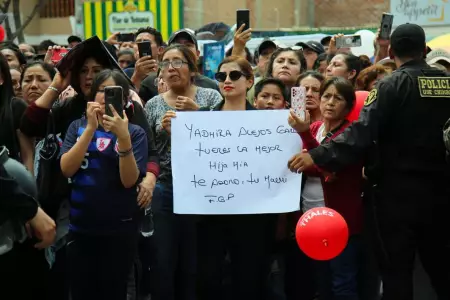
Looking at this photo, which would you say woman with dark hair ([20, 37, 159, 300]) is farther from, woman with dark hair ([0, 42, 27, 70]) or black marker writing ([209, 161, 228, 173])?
woman with dark hair ([0, 42, 27, 70])

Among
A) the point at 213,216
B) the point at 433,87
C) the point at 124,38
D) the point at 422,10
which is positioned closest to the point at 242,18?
the point at 213,216

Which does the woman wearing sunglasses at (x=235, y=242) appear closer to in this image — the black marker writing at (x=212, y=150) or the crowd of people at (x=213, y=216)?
the crowd of people at (x=213, y=216)

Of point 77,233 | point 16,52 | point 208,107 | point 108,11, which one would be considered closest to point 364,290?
point 208,107

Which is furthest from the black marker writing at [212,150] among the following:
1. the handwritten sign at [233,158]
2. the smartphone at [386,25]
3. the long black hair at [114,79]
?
the smartphone at [386,25]

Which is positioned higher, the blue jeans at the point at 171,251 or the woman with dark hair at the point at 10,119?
the woman with dark hair at the point at 10,119

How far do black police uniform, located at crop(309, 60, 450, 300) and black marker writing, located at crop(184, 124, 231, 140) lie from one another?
26.2 inches

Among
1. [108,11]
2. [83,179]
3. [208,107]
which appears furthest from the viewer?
[108,11]

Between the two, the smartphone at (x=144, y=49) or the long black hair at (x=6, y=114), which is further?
the smartphone at (x=144, y=49)

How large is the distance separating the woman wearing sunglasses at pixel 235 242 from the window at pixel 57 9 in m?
21.6

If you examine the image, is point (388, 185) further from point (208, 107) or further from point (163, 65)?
point (163, 65)

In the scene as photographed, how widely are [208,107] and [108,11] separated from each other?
49.3 feet

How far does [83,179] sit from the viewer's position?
4.95m

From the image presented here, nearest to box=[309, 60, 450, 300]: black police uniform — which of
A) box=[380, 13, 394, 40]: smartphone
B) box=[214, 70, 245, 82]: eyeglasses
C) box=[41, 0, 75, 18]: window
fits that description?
box=[214, 70, 245, 82]: eyeglasses

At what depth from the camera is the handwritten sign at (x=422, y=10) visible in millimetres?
14391
